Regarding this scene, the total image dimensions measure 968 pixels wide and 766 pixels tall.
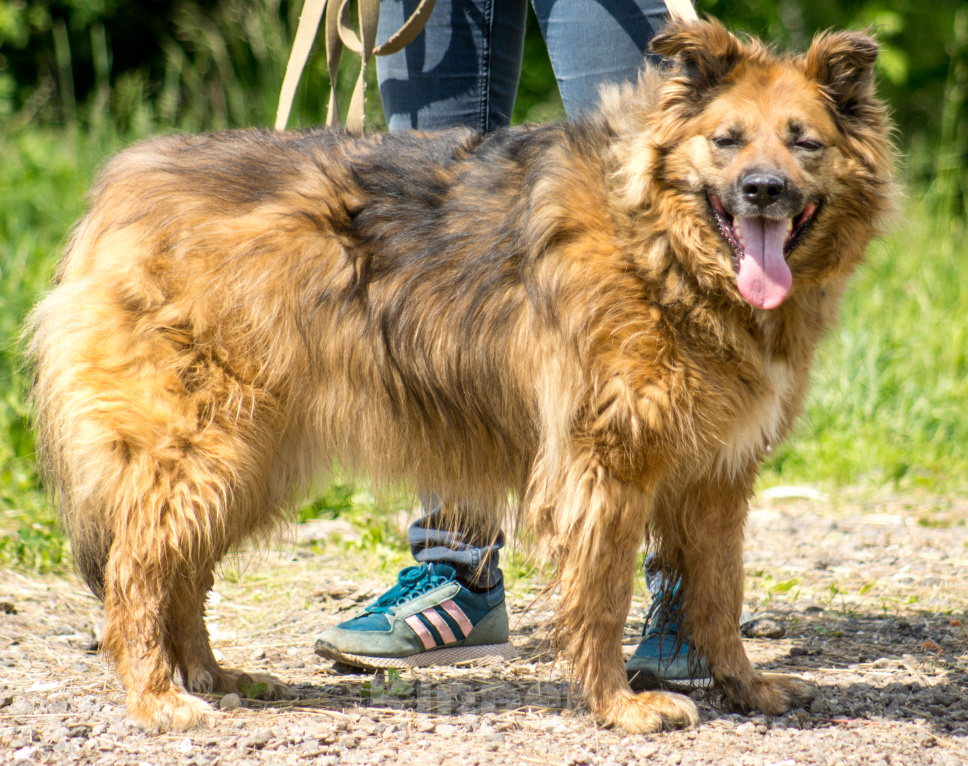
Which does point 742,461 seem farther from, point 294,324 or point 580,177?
point 294,324

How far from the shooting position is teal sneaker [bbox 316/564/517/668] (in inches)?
120

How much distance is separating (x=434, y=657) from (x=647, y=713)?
847mm

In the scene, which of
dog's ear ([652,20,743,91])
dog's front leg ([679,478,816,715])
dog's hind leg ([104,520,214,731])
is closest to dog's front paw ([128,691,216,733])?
dog's hind leg ([104,520,214,731])

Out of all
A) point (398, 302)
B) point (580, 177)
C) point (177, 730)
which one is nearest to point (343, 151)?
point (398, 302)

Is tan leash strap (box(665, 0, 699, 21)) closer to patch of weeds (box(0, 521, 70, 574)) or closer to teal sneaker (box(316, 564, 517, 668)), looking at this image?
teal sneaker (box(316, 564, 517, 668))

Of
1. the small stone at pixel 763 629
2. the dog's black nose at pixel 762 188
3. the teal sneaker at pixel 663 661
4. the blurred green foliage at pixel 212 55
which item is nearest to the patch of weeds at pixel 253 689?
the teal sneaker at pixel 663 661

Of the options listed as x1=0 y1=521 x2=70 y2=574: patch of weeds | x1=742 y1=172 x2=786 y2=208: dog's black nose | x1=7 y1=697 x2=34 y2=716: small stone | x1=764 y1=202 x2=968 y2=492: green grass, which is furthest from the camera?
x1=764 y1=202 x2=968 y2=492: green grass

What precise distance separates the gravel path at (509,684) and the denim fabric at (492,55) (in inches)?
65.0

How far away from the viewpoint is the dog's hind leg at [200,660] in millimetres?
2723

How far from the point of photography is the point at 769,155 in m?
2.39

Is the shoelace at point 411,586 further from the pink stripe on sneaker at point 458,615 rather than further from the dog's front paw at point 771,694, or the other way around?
the dog's front paw at point 771,694

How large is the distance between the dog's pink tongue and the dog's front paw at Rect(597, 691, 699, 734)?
3.69 ft

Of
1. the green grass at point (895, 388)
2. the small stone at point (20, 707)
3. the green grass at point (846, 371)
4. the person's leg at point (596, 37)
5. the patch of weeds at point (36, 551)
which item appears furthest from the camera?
the green grass at point (895, 388)

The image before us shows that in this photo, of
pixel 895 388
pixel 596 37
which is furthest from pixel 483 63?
pixel 895 388
